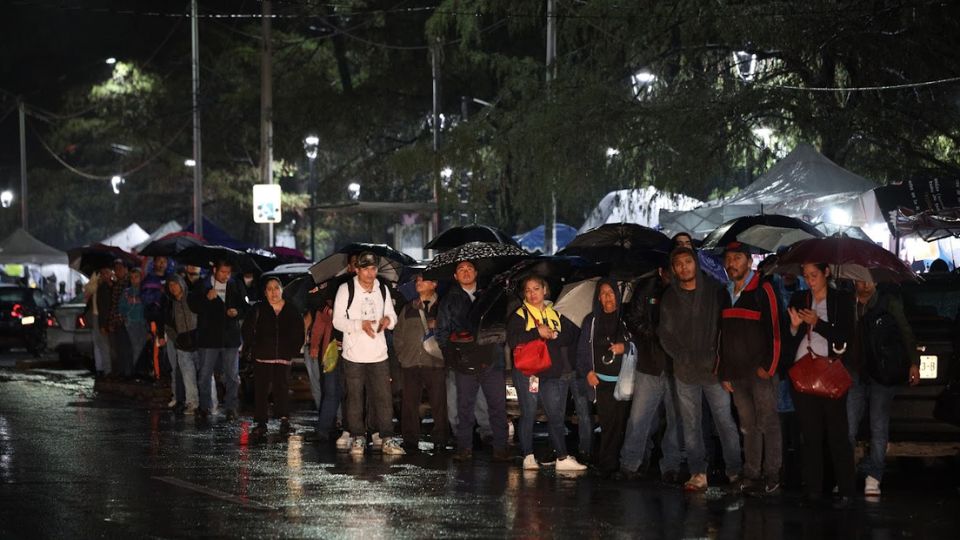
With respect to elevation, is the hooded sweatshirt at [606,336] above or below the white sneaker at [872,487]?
above

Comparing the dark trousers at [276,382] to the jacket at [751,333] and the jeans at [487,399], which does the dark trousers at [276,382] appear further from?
the jacket at [751,333]

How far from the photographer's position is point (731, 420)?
12.0 m

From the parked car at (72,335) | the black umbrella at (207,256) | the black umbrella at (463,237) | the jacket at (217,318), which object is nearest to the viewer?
the jacket at (217,318)

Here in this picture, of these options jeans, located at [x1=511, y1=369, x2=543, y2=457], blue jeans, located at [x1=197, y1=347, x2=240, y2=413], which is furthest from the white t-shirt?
blue jeans, located at [x1=197, y1=347, x2=240, y2=413]

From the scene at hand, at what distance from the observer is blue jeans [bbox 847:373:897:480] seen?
11.7m

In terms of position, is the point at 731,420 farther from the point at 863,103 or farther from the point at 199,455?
the point at 863,103

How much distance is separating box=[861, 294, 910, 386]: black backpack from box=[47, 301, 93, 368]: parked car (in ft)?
60.0

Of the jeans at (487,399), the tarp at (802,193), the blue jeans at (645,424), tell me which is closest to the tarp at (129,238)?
the tarp at (802,193)

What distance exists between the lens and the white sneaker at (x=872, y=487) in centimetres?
Result: 1162

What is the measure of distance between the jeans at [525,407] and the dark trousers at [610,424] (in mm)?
605

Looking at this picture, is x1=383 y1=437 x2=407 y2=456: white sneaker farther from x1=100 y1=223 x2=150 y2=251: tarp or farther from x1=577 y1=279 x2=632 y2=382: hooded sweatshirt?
x1=100 y1=223 x2=150 y2=251: tarp

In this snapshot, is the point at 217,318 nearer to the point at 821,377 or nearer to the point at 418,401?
the point at 418,401

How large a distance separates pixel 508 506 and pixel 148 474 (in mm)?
3421

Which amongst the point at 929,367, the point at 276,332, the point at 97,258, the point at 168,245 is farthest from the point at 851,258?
the point at 97,258
